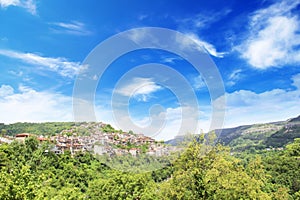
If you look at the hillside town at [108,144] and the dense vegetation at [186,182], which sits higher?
the hillside town at [108,144]

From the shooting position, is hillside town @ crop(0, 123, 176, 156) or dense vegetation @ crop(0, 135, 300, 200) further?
hillside town @ crop(0, 123, 176, 156)

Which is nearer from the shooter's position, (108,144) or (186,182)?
(186,182)

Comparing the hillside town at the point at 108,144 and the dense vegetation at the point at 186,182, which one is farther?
the hillside town at the point at 108,144

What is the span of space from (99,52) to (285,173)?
1701 inches

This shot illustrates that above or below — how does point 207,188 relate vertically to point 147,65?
below

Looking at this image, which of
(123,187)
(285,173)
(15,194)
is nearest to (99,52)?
(15,194)

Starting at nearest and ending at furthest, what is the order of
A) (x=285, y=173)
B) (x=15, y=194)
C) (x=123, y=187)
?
(x=15, y=194)
(x=123, y=187)
(x=285, y=173)


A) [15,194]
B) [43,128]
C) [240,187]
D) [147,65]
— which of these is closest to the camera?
[15,194]

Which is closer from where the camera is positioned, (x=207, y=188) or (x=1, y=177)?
(x=1, y=177)

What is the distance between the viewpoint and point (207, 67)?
9.91m

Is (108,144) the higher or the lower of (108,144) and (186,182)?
the higher

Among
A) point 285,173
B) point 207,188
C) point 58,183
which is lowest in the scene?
point 285,173

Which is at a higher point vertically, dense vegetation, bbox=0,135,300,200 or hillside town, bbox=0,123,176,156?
hillside town, bbox=0,123,176,156

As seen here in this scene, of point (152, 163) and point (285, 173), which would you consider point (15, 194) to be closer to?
point (152, 163)
